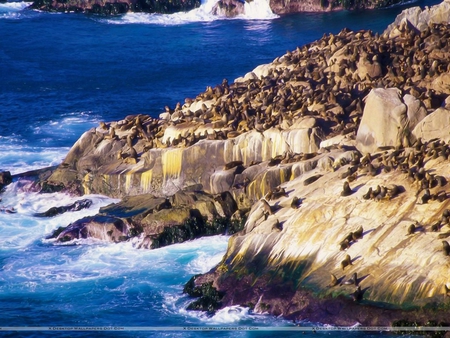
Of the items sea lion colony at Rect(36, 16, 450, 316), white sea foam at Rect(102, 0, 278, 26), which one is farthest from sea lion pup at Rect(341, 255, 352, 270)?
white sea foam at Rect(102, 0, 278, 26)

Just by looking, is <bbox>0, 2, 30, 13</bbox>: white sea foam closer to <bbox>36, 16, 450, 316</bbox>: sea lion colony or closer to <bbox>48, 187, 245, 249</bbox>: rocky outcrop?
<bbox>36, 16, 450, 316</bbox>: sea lion colony

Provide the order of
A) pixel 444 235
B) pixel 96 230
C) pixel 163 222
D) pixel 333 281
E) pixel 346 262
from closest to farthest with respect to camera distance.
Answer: pixel 444 235 → pixel 333 281 → pixel 346 262 → pixel 163 222 → pixel 96 230

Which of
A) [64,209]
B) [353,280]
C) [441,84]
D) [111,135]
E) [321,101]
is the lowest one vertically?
[64,209]

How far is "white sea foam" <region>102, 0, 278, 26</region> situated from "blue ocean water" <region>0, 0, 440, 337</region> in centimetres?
12

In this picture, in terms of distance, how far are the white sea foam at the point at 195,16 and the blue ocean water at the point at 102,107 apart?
0.39 feet

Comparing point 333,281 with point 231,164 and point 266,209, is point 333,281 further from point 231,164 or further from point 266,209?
point 231,164

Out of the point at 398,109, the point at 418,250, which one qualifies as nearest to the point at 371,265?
the point at 418,250

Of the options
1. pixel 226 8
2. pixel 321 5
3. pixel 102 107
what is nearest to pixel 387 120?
pixel 102 107

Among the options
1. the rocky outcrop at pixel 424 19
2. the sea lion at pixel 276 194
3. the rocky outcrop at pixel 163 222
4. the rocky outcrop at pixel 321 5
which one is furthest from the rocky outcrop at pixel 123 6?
the sea lion at pixel 276 194

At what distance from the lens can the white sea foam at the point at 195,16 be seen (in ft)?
299

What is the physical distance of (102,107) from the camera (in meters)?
65.9

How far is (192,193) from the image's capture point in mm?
43688

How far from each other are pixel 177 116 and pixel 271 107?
624 centimetres

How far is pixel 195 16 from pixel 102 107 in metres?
29.1
